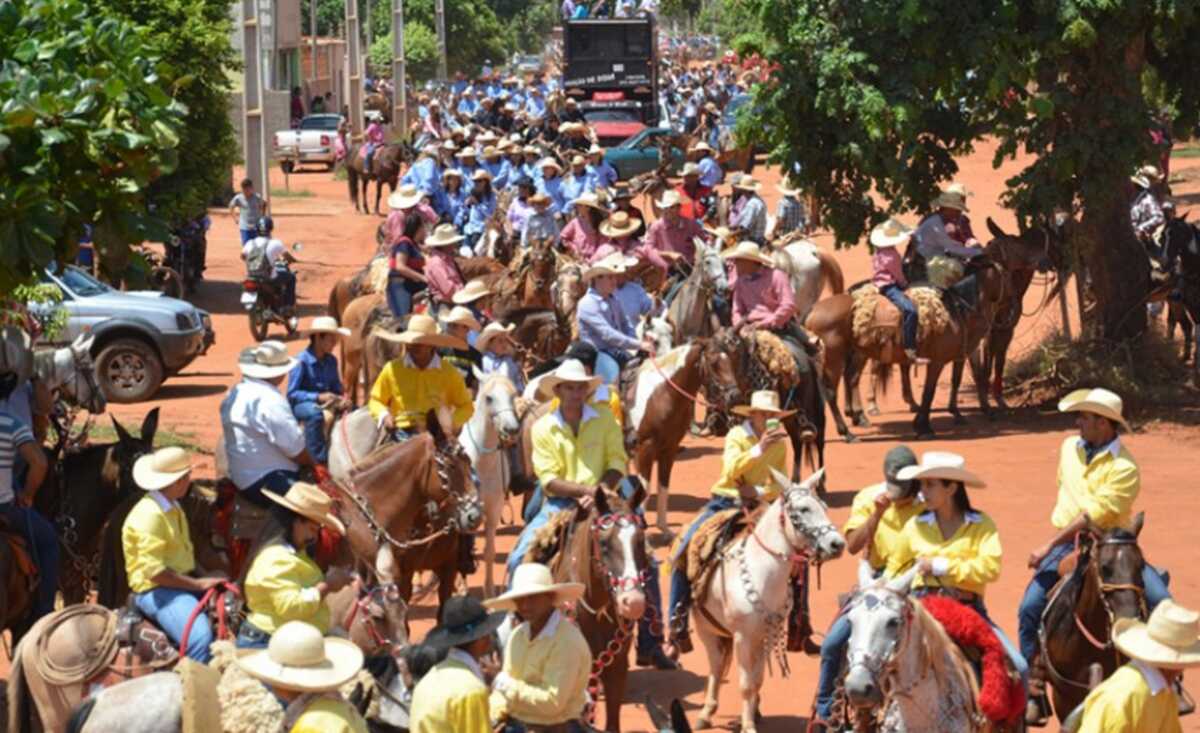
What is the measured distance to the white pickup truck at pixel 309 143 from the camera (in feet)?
208

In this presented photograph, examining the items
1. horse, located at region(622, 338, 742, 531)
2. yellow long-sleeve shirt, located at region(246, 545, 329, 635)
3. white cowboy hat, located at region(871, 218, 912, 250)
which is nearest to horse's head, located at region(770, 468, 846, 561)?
yellow long-sleeve shirt, located at region(246, 545, 329, 635)

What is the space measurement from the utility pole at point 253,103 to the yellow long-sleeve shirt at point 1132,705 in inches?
1199

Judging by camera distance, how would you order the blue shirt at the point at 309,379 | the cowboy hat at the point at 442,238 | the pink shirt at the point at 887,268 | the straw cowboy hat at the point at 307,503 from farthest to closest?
1. the pink shirt at the point at 887,268
2. the cowboy hat at the point at 442,238
3. the blue shirt at the point at 309,379
4. the straw cowboy hat at the point at 307,503

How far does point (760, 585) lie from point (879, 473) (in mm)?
9495

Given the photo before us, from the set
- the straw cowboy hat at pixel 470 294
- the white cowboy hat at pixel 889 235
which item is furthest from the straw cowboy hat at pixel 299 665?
the white cowboy hat at pixel 889 235

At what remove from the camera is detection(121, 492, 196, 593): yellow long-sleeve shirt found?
1076 cm

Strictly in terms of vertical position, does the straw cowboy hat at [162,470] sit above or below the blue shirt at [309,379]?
above

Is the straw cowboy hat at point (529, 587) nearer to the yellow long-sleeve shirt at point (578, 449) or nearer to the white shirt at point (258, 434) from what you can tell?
the yellow long-sleeve shirt at point (578, 449)

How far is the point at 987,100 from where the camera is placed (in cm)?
2459

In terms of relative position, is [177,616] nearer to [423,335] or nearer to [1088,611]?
[423,335]

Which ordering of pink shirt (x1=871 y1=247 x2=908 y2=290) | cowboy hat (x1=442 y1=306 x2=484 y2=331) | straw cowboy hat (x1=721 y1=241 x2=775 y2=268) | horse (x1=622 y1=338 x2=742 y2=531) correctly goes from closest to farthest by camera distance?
cowboy hat (x1=442 y1=306 x2=484 y2=331) → horse (x1=622 y1=338 x2=742 y2=531) → straw cowboy hat (x1=721 y1=241 x2=775 y2=268) → pink shirt (x1=871 y1=247 x2=908 y2=290)

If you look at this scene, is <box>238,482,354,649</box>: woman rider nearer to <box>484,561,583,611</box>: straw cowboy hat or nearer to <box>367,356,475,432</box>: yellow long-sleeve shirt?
<box>484,561,583,611</box>: straw cowboy hat

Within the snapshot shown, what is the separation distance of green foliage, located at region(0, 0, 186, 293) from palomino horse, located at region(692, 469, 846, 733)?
4.01m

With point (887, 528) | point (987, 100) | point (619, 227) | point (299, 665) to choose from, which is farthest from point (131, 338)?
point (299, 665)
